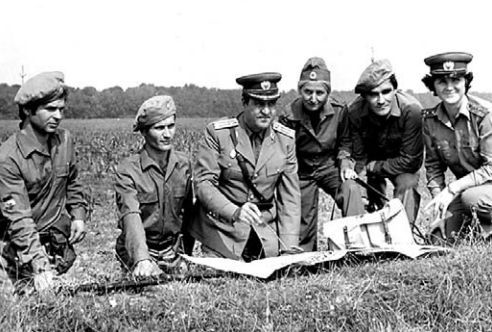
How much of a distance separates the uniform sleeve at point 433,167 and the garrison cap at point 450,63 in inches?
24.2

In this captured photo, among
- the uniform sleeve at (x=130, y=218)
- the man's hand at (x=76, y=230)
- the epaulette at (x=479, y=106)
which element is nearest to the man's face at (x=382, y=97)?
the epaulette at (x=479, y=106)

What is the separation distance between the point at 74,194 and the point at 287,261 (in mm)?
2073

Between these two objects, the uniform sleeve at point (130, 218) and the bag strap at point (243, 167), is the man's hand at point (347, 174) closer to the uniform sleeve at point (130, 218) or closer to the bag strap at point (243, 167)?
the bag strap at point (243, 167)

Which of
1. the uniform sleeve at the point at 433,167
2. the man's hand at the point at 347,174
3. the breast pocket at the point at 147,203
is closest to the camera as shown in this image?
the breast pocket at the point at 147,203

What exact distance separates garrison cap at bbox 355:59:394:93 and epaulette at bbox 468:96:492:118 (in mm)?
755

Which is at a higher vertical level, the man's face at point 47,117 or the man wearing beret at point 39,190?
the man's face at point 47,117

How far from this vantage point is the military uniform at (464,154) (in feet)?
18.4

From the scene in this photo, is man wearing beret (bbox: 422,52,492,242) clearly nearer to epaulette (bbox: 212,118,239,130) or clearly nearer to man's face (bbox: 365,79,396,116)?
man's face (bbox: 365,79,396,116)

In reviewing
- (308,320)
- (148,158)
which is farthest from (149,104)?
(308,320)

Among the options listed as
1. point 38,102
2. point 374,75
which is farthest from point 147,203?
point 374,75

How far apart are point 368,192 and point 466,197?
57.8 inches

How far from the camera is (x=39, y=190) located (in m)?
5.34

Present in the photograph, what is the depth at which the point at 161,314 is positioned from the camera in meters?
4.00

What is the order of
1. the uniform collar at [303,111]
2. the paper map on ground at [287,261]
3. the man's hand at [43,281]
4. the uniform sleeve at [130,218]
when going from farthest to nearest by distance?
1. the uniform collar at [303,111]
2. the uniform sleeve at [130,218]
3. the paper map on ground at [287,261]
4. the man's hand at [43,281]
